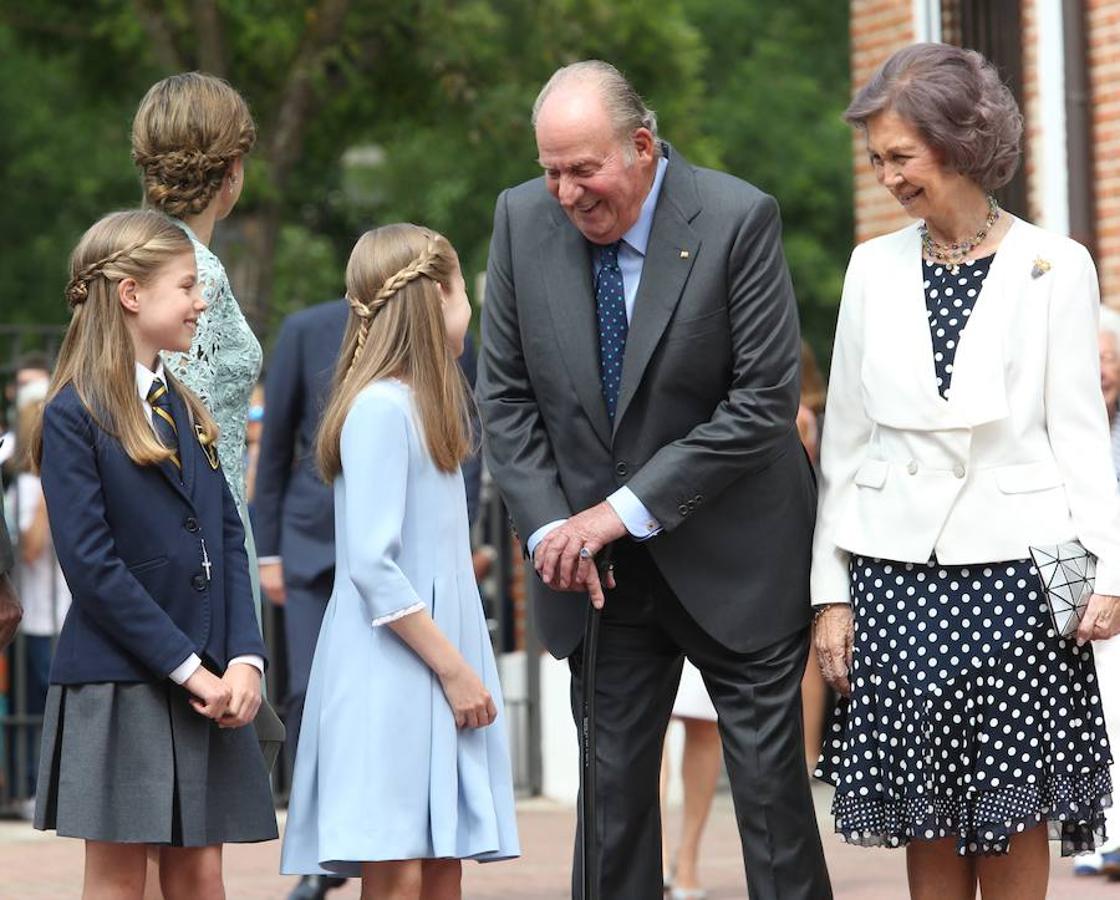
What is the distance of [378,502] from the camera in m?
4.66

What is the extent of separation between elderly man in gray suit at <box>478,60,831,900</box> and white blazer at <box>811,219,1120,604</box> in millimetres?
280

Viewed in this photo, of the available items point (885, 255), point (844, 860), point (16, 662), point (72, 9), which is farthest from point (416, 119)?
point (885, 255)

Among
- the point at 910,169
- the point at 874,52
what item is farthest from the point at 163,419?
the point at 874,52

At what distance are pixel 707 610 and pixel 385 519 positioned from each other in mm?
727

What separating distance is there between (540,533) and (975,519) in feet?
3.00

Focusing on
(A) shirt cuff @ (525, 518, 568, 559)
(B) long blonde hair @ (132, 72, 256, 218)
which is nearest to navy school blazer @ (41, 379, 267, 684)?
(B) long blonde hair @ (132, 72, 256, 218)

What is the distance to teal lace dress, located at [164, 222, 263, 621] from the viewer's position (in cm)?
481

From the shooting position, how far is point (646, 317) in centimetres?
461

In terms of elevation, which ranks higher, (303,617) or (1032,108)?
(1032,108)

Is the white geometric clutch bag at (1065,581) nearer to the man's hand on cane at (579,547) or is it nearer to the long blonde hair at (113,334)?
the man's hand on cane at (579,547)

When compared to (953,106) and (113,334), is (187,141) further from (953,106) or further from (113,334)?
(953,106)

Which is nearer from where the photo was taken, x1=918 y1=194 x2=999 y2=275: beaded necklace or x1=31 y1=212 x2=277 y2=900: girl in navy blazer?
x1=31 y1=212 x2=277 y2=900: girl in navy blazer

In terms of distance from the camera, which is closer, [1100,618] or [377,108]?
[1100,618]

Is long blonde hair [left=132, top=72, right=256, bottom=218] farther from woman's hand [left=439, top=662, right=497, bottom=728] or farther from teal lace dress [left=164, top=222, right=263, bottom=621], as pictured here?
woman's hand [left=439, top=662, right=497, bottom=728]
